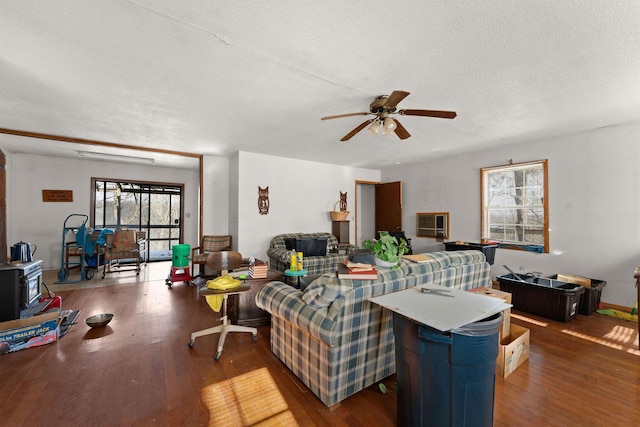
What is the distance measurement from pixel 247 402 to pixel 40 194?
22.9ft

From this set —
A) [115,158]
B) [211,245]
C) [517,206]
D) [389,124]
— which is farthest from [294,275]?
[115,158]

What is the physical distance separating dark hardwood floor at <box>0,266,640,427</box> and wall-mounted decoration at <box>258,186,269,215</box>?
2.76 m

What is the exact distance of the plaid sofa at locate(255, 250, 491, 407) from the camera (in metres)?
1.75

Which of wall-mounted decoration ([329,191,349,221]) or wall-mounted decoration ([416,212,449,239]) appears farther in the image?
wall-mounted decoration ([329,191,349,221])

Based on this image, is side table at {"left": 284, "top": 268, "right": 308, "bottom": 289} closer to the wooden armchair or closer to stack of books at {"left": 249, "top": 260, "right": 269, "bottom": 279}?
stack of books at {"left": 249, "top": 260, "right": 269, "bottom": 279}

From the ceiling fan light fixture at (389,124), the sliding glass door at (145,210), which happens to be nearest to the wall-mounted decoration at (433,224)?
the ceiling fan light fixture at (389,124)

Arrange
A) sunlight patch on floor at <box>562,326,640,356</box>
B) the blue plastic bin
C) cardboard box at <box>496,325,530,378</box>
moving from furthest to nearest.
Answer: sunlight patch on floor at <box>562,326,640,356</box> → cardboard box at <box>496,325,530,378</box> → the blue plastic bin

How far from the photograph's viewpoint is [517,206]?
15.4ft

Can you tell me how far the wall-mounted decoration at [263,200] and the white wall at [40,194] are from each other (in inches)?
151

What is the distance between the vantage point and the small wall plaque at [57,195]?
5.87 m

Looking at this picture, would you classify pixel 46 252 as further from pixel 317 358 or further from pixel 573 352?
pixel 573 352

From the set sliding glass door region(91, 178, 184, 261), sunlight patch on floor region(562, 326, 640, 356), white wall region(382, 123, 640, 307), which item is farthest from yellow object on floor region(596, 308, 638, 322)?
sliding glass door region(91, 178, 184, 261)

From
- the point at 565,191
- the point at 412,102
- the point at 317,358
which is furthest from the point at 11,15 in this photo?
the point at 565,191

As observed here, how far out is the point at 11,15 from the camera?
1686 mm
